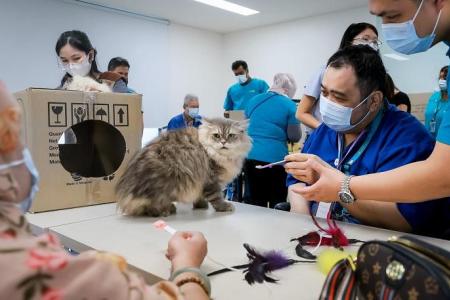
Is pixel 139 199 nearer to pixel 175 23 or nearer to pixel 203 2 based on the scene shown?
pixel 203 2

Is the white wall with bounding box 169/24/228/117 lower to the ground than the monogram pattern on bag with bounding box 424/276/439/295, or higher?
higher

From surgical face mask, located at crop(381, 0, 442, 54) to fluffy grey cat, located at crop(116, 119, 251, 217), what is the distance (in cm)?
73

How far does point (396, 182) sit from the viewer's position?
0.96m

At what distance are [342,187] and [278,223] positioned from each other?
10.1 inches

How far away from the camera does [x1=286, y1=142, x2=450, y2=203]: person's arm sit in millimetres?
881

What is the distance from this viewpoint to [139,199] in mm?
1290

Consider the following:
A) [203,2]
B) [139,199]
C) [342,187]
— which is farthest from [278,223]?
[203,2]

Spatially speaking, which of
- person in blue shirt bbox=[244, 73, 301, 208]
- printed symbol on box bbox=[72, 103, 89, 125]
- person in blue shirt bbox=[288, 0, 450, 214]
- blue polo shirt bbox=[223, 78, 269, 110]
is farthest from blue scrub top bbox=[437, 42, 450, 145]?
blue polo shirt bbox=[223, 78, 269, 110]

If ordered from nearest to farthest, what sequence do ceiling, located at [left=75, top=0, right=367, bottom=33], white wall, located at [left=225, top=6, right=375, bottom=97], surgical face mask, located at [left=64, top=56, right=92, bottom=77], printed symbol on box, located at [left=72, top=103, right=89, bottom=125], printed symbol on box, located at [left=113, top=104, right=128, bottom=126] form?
printed symbol on box, located at [left=72, top=103, right=89, bottom=125] → printed symbol on box, located at [left=113, top=104, right=128, bottom=126] → surgical face mask, located at [left=64, top=56, right=92, bottom=77] → ceiling, located at [left=75, top=0, right=367, bottom=33] → white wall, located at [left=225, top=6, right=375, bottom=97]

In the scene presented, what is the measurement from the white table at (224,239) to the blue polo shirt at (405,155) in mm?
158

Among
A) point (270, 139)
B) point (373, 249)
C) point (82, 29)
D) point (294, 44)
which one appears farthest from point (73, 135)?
point (294, 44)

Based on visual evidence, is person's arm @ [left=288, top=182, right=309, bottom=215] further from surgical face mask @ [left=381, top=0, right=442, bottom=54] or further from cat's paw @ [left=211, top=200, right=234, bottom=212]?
surgical face mask @ [left=381, top=0, right=442, bottom=54]

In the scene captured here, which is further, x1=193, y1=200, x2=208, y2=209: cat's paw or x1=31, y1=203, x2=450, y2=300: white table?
x1=193, y1=200, x2=208, y2=209: cat's paw

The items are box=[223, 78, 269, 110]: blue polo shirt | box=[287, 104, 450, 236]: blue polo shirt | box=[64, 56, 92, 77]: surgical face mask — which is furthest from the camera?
box=[223, 78, 269, 110]: blue polo shirt
